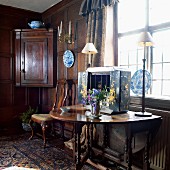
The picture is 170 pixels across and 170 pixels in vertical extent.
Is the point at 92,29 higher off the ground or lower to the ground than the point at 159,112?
higher

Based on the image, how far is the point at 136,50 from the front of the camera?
3.06 meters

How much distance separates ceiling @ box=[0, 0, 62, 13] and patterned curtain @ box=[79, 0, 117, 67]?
4.17 feet

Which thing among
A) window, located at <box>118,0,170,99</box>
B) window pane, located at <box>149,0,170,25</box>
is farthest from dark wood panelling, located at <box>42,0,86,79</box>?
window pane, located at <box>149,0,170,25</box>

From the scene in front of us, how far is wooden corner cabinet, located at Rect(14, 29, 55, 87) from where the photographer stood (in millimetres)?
4465

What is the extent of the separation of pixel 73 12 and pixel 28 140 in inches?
99.4

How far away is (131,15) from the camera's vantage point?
3131mm

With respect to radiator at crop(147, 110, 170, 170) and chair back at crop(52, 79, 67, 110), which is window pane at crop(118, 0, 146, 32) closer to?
radiator at crop(147, 110, 170, 170)

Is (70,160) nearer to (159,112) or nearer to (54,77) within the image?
(159,112)

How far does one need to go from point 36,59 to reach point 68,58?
89cm

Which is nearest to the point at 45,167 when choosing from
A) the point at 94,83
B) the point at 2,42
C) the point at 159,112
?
the point at 94,83

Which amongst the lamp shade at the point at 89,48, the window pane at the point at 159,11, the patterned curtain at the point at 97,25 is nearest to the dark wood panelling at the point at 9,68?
the patterned curtain at the point at 97,25

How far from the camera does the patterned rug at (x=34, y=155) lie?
2841 millimetres

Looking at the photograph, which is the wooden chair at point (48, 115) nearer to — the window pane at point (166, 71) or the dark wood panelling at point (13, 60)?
the dark wood panelling at point (13, 60)

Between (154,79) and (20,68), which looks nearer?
(154,79)
